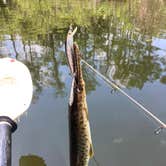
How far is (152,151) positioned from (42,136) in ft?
5.13

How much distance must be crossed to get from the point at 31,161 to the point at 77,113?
2.44m

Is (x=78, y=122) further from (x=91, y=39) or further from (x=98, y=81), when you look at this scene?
(x=91, y=39)

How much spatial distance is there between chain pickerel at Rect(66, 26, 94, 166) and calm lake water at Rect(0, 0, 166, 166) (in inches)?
80.4

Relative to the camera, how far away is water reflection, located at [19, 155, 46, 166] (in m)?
3.78

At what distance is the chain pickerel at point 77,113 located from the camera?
1.57 m

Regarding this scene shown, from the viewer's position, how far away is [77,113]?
165cm

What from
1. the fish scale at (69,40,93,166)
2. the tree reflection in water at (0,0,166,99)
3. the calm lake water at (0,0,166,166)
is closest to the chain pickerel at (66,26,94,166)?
the fish scale at (69,40,93,166)

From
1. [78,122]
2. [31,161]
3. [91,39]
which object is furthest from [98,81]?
[78,122]

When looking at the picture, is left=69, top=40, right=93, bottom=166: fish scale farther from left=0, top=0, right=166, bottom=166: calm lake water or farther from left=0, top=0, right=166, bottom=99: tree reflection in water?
left=0, top=0, right=166, bottom=99: tree reflection in water

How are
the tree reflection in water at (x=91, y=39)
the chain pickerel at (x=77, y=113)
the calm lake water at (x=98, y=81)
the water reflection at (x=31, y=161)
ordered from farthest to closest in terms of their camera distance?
the tree reflection in water at (x=91, y=39) < the calm lake water at (x=98, y=81) < the water reflection at (x=31, y=161) < the chain pickerel at (x=77, y=113)

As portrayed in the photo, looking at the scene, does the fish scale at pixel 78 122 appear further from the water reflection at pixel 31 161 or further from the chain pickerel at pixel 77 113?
the water reflection at pixel 31 161

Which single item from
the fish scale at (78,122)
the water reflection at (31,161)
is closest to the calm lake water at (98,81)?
the water reflection at (31,161)

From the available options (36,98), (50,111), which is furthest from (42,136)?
(36,98)

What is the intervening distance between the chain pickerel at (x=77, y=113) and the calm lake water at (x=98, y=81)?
80.4 inches
